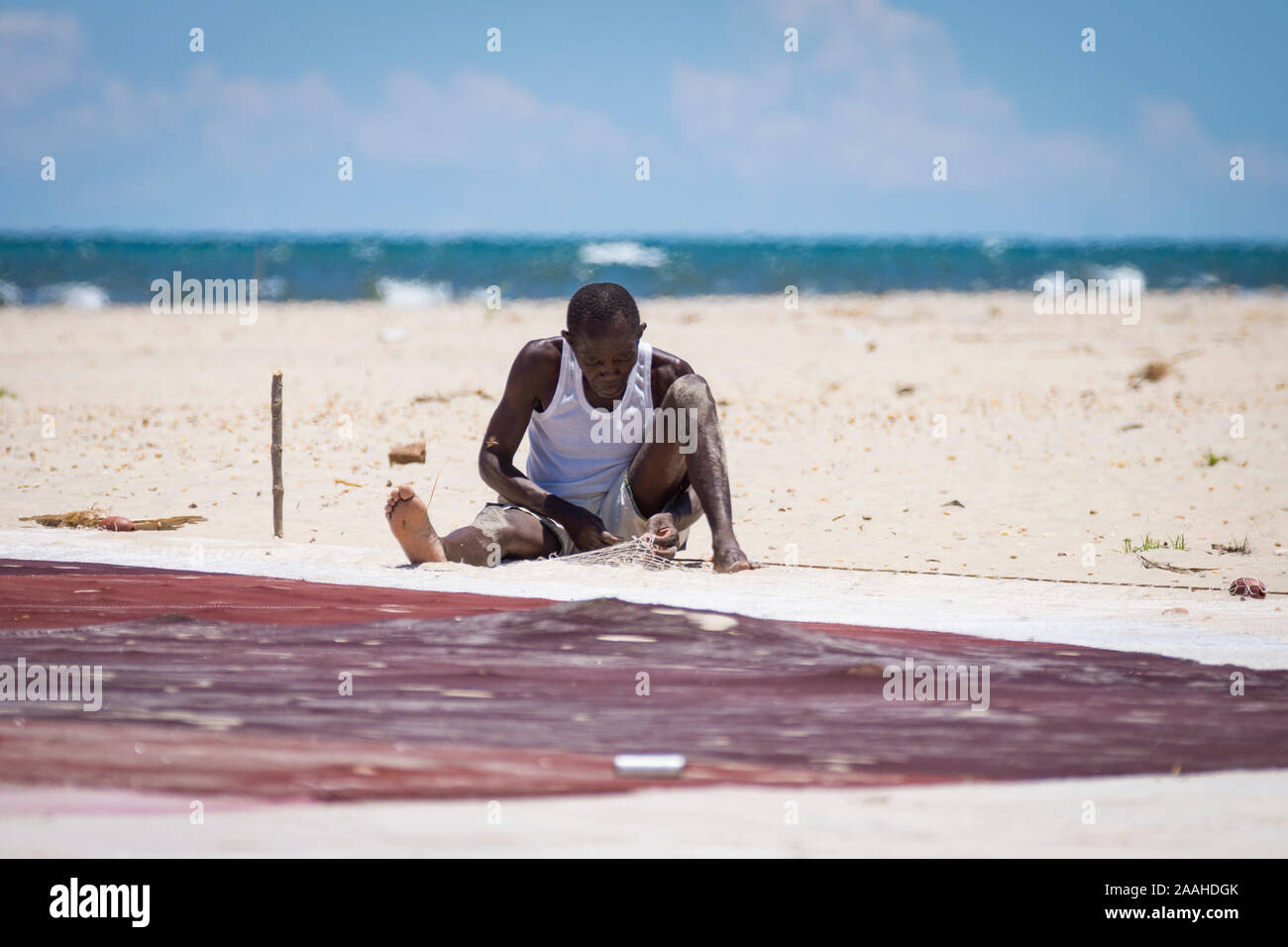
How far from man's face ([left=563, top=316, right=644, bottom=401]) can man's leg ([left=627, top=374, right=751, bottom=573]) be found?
0.65 feet

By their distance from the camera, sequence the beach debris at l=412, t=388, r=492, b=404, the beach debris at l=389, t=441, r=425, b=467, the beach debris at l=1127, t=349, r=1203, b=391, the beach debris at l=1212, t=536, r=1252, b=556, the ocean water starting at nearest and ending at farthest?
the beach debris at l=1212, t=536, r=1252, b=556
the beach debris at l=389, t=441, r=425, b=467
the beach debris at l=412, t=388, r=492, b=404
the beach debris at l=1127, t=349, r=1203, b=391
the ocean water

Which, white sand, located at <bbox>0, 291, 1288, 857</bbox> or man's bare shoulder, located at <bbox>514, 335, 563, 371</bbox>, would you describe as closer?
white sand, located at <bbox>0, 291, 1288, 857</bbox>

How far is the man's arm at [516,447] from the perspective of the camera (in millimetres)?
4758

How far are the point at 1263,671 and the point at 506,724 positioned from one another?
2009 mm

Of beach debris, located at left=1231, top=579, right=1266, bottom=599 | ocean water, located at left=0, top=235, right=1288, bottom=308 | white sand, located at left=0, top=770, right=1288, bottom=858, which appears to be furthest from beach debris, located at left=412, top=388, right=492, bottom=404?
ocean water, located at left=0, top=235, right=1288, bottom=308

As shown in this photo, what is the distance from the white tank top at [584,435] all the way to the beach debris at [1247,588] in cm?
216

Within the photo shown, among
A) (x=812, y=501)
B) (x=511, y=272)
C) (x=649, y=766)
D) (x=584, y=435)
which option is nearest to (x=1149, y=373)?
(x=812, y=501)

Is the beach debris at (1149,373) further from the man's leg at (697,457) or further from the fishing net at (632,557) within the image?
the fishing net at (632,557)

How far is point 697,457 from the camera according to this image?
15.4 ft

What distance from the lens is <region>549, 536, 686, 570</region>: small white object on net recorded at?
4.51 metres

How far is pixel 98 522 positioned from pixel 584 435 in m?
2.16

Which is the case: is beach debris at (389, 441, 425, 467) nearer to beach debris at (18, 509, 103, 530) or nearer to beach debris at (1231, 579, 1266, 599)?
beach debris at (18, 509, 103, 530)

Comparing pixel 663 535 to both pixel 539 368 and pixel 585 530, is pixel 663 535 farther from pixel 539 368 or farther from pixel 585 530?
pixel 539 368

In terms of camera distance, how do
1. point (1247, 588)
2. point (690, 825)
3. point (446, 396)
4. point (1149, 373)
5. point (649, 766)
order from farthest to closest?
point (1149, 373)
point (446, 396)
point (1247, 588)
point (649, 766)
point (690, 825)
